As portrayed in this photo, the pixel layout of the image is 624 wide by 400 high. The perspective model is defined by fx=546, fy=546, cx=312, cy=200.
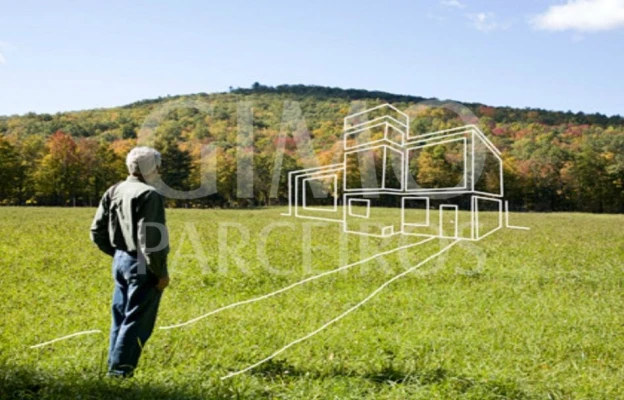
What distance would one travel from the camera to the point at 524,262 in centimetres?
1255

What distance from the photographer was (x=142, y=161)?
479 centimetres

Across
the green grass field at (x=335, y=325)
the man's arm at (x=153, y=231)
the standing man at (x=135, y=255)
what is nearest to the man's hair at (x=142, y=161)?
the standing man at (x=135, y=255)

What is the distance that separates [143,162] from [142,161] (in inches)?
0.5

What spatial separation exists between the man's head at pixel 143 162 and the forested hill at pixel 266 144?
540cm

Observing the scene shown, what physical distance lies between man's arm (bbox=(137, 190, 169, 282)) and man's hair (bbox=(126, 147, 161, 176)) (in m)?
0.32

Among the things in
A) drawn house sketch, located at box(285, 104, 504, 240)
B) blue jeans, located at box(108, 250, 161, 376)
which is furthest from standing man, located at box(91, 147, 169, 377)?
drawn house sketch, located at box(285, 104, 504, 240)

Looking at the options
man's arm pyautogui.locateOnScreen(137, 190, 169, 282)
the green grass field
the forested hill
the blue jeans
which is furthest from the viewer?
the forested hill

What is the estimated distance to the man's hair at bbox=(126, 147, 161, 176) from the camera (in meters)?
4.78

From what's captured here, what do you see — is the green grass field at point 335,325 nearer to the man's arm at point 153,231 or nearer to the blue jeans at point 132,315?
the blue jeans at point 132,315

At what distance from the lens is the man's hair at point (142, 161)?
478 centimetres

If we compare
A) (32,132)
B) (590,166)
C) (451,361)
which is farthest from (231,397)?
(32,132)

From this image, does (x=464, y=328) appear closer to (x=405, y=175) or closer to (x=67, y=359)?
(x=405, y=175)

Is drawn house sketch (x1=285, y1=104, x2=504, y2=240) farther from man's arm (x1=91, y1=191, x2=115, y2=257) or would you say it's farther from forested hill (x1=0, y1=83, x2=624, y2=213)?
man's arm (x1=91, y1=191, x2=115, y2=257)

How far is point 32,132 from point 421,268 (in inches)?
1388
